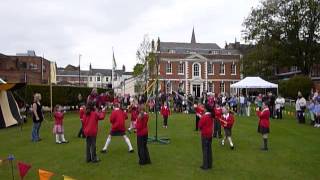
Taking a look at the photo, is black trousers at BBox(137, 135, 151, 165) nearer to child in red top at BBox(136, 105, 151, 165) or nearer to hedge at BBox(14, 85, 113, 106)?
child in red top at BBox(136, 105, 151, 165)

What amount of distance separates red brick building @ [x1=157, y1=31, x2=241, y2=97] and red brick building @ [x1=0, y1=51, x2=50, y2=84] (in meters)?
20.7

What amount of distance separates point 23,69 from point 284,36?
3728 cm

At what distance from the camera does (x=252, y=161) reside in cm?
1309

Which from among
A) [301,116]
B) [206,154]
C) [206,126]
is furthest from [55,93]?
[206,154]

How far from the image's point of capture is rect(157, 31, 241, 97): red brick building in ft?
253

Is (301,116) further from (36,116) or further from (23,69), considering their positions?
(23,69)

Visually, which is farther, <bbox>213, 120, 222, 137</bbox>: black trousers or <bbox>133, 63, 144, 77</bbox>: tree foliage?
<bbox>133, 63, 144, 77</bbox>: tree foliage

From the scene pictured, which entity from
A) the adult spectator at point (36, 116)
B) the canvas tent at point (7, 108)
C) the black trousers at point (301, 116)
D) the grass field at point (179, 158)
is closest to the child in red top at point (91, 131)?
the grass field at point (179, 158)

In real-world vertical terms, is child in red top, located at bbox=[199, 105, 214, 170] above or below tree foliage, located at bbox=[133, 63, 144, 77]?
below

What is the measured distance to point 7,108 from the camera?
2492cm

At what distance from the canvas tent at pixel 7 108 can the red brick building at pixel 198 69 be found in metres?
51.0

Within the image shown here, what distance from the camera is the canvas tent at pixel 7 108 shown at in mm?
24053

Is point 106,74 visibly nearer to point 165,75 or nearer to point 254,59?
point 165,75

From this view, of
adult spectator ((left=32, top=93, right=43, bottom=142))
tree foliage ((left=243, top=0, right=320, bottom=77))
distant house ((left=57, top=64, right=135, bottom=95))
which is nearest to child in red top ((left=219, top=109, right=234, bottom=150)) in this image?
adult spectator ((left=32, top=93, right=43, bottom=142))
